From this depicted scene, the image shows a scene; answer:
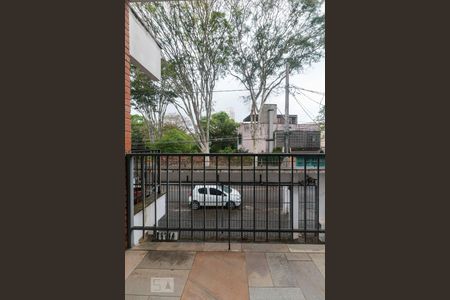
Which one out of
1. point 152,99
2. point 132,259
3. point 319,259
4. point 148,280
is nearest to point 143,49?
point 132,259

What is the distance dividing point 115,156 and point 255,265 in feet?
5.66

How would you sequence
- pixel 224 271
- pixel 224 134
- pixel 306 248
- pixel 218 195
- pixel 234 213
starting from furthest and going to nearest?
pixel 224 134 < pixel 234 213 < pixel 218 195 < pixel 306 248 < pixel 224 271

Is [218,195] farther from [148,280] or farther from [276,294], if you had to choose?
[276,294]

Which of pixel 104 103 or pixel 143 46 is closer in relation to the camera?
pixel 104 103

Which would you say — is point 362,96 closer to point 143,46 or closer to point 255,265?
point 255,265

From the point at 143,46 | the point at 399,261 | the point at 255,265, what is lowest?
the point at 255,265

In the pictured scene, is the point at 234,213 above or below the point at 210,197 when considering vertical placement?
below

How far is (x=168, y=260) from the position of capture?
2.17 m

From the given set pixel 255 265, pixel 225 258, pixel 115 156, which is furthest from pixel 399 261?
pixel 225 258

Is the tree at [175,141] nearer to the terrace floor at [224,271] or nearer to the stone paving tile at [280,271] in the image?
the terrace floor at [224,271]

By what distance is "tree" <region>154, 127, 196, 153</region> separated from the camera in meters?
14.4

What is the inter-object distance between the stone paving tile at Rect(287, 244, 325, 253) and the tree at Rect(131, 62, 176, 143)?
10184 millimetres

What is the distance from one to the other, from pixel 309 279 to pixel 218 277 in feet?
2.13

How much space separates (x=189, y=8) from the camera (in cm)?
962
